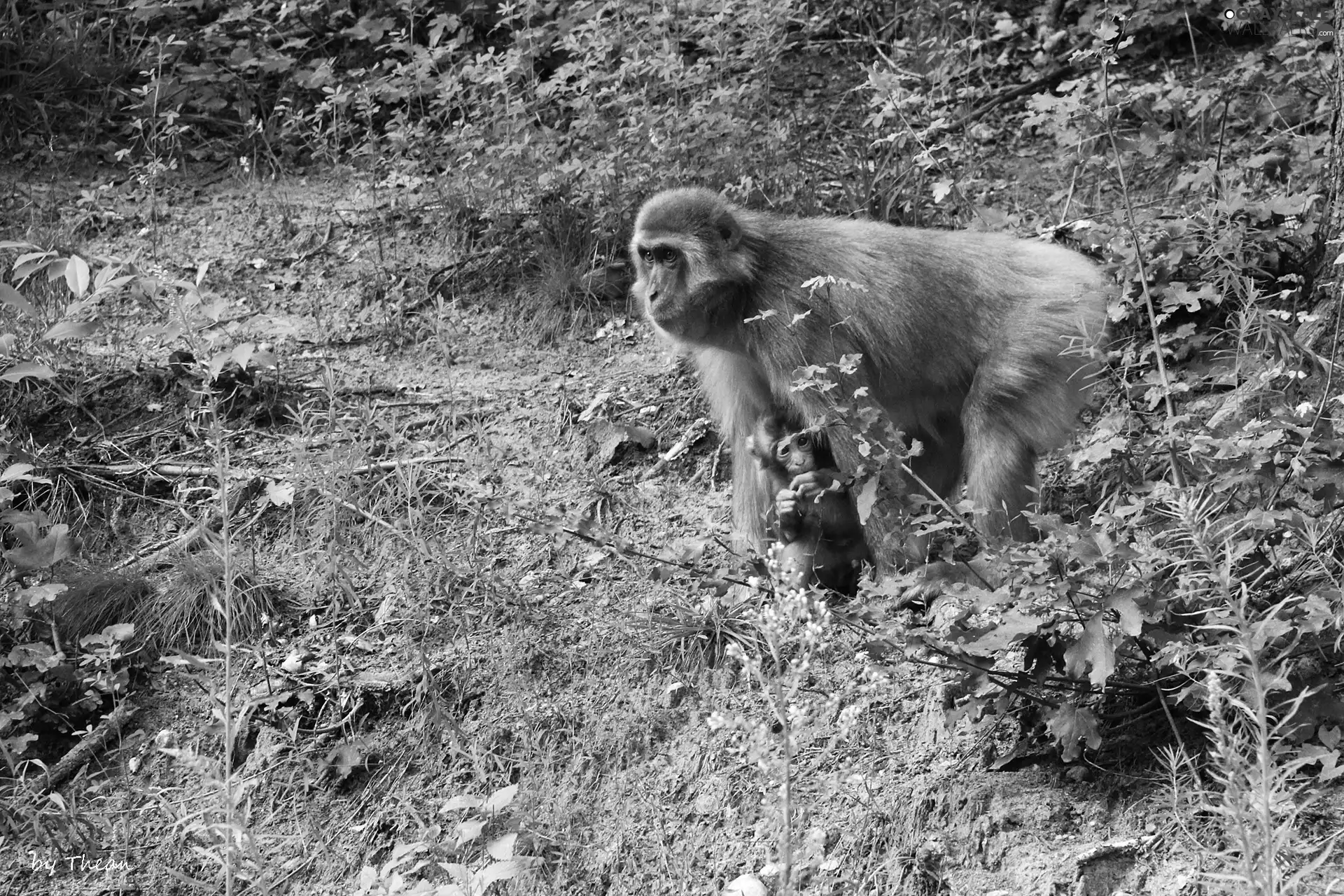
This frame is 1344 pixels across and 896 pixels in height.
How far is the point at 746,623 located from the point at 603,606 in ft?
2.74

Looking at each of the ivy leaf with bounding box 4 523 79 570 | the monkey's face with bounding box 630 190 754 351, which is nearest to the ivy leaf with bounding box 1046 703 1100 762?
the monkey's face with bounding box 630 190 754 351

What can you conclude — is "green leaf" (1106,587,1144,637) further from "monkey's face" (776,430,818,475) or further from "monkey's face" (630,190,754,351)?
"monkey's face" (630,190,754,351)

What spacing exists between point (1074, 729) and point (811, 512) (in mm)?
2376

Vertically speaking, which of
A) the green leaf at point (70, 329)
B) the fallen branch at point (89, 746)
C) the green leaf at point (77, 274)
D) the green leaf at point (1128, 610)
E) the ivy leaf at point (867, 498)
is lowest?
the fallen branch at point (89, 746)

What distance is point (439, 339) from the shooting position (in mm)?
7742

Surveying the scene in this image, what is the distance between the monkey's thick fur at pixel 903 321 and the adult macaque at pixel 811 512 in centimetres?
12

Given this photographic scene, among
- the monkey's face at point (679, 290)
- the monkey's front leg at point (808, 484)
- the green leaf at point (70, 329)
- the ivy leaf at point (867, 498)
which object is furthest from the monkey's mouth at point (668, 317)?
the green leaf at point (70, 329)

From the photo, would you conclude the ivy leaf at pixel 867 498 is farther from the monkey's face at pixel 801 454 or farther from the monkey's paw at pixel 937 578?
the monkey's face at pixel 801 454

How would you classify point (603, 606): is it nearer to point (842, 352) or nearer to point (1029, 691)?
point (842, 352)

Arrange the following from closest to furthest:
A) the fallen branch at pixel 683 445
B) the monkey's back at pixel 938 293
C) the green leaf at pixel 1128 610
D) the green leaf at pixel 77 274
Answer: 1. the green leaf at pixel 1128 610
2. the green leaf at pixel 77 274
3. the monkey's back at pixel 938 293
4. the fallen branch at pixel 683 445

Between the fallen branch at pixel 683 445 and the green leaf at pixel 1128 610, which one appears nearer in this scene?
the green leaf at pixel 1128 610

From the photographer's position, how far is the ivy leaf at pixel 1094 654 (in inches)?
140

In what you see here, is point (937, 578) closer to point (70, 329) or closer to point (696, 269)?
point (696, 269)

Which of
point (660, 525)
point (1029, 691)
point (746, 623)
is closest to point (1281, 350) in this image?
point (1029, 691)
